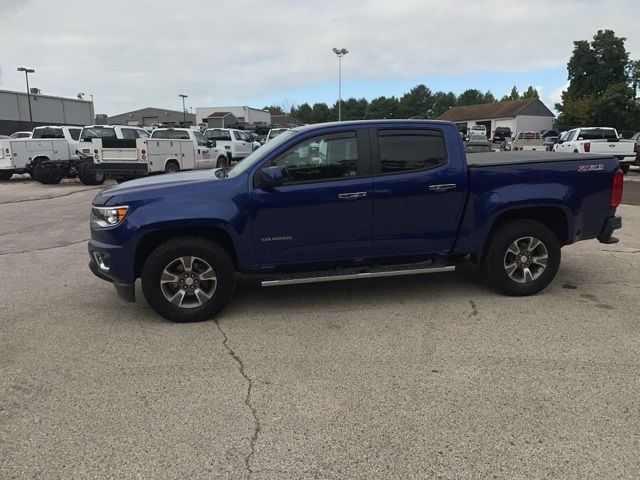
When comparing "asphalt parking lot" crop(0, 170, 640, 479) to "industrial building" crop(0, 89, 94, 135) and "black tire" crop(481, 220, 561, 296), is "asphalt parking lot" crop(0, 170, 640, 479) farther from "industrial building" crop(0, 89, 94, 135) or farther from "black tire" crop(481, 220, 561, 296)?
"industrial building" crop(0, 89, 94, 135)

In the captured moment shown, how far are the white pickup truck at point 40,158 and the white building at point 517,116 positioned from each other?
214 ft

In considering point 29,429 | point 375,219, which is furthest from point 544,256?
point 29,429

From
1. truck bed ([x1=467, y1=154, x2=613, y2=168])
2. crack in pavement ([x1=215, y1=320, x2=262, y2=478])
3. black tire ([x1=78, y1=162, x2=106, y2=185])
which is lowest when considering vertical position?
crack in pavement ([x1=215, y1=320, x2=262, y2=478])

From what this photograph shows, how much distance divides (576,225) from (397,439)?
3690 mm

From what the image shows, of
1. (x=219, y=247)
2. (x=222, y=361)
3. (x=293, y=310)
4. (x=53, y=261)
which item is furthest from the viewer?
(x=53, y=261)

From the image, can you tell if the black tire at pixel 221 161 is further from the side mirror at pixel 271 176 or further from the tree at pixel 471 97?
the tree at pixel 471 97

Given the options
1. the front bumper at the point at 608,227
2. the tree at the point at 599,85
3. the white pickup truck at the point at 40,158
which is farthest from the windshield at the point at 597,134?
the tree at the point at 599,85

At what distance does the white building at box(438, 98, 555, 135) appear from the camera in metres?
79.2

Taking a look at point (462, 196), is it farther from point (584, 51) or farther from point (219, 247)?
point (584, 51)

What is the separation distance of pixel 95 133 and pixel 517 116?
71.4 metres

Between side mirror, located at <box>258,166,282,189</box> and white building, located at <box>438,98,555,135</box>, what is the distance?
7564 cm

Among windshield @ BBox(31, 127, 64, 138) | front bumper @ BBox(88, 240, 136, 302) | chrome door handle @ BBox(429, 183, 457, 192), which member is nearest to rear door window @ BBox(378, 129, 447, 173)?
chrome door handle @ BBox(429, 183, 457, 192)

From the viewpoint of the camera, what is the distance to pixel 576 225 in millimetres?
5691

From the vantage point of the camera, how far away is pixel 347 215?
5.18 meters
